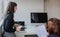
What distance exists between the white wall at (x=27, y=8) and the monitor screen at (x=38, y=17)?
0.38 ft

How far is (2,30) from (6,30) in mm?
80

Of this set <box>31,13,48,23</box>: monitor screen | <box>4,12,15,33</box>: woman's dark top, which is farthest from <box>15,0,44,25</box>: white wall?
<box>4,12,15,33</box>: woman's dark top

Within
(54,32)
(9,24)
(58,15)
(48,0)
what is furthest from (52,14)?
(54,32)

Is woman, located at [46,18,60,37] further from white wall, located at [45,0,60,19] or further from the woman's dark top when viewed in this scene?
white wall, located at [45,0,60,19]

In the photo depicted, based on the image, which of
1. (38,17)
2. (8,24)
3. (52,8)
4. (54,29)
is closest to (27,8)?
(38,17)

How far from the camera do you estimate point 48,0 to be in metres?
4.05

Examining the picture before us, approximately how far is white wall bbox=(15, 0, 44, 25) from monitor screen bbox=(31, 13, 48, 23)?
0.38ft

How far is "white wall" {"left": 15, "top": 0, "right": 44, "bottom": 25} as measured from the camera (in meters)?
3.76

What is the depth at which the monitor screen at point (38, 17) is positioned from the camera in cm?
384

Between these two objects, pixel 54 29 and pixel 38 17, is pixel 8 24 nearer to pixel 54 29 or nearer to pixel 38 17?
pixel 54 29

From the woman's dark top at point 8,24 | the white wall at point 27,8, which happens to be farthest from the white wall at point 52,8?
the woman's dark top at point 8,24

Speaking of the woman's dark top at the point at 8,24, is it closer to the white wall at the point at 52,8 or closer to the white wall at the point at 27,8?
the white wall at the point at 27,8

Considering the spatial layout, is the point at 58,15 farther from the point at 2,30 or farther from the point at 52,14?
the point at 2,30

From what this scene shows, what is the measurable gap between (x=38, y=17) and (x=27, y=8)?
41 cm
